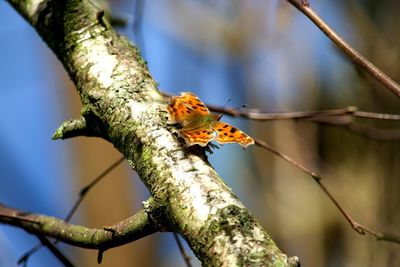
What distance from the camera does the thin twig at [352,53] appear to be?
27.4 inches

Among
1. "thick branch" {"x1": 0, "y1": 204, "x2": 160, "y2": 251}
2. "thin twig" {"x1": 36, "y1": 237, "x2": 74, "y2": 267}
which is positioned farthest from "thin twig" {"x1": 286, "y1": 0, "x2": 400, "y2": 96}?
"thin twig" {"x1": 36, "y1": 237, "x2": 74, "y2": 267}

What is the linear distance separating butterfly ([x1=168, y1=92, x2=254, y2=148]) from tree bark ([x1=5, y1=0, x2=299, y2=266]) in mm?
14

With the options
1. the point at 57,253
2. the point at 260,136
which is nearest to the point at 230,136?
the point at 57,253

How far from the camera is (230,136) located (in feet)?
2.60

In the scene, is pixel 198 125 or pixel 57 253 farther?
pixel 57 253

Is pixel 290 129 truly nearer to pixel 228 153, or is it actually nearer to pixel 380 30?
pixel 380 30

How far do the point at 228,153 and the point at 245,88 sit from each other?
91cm

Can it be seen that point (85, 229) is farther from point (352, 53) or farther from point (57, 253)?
point (352, 53)

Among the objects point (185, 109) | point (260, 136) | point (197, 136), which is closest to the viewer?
point (197, 136)

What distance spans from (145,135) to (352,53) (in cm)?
27

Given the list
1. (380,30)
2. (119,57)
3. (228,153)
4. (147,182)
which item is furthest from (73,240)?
(228,153)

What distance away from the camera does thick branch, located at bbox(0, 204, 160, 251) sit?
705mm

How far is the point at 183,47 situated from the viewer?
3.41 metres

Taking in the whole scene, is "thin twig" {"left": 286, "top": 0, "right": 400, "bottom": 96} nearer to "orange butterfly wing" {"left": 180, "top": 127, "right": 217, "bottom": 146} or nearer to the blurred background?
"orange butterfly wing" {"left": 180, "top": 127, "right": 217, "bottom": 146}
